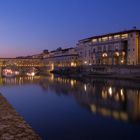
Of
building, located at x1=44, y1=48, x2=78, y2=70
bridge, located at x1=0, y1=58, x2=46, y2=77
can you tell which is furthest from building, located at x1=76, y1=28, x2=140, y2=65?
bridge, located at x1=0, y1=58, x2=46, y2=77

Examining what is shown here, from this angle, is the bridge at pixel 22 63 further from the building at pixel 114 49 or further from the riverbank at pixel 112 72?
the riverbank at pixel 112 72

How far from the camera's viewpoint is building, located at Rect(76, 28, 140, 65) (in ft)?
299

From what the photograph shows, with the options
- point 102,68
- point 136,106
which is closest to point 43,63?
point 102,68

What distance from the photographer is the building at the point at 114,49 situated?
9112 centimetres

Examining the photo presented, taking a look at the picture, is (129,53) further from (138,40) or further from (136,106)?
(136,106)

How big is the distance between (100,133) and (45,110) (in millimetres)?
10255

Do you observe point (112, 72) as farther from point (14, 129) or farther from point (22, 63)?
point (22, 63)

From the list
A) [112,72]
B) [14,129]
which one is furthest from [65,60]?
[14,129]

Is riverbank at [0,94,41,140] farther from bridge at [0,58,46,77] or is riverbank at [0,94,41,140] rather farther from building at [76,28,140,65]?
bridge at [0,58,46,77]

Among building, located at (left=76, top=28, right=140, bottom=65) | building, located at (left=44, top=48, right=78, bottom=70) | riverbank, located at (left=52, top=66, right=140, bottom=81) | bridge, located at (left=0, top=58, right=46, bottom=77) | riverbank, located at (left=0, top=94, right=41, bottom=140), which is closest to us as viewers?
riverbank, located at (left=0, top=94, right=41, bottom=140)

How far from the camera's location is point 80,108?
101 feet

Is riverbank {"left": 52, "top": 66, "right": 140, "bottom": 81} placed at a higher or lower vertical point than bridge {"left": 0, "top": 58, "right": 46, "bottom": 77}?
lower

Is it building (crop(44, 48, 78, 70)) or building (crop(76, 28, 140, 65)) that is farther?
building (crop(44, 48, 78, 70))

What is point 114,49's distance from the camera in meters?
101
